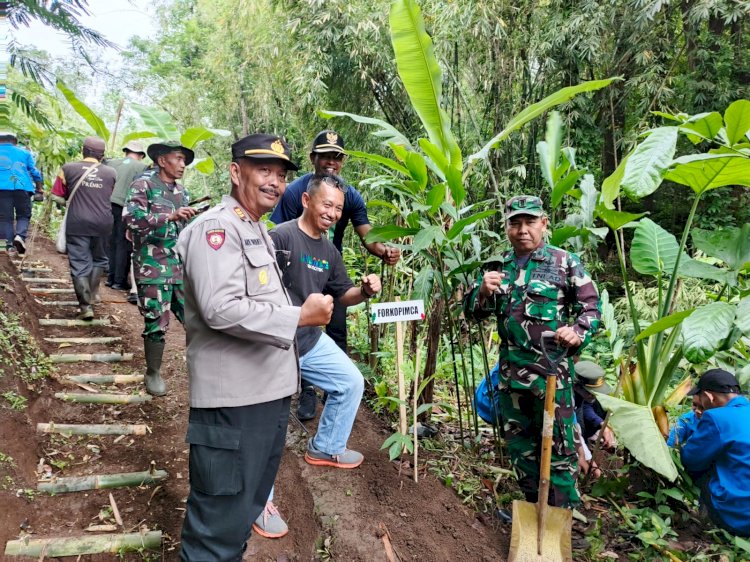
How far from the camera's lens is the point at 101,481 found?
2.56m

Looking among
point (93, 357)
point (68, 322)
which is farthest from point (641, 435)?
point (68, 322)

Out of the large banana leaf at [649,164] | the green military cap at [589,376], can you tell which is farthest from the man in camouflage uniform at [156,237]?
the green military cap at [589,376]

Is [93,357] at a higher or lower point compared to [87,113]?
lower

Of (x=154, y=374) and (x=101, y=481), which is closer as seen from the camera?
(x=101, y=481)

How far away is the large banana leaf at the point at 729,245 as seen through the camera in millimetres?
2650

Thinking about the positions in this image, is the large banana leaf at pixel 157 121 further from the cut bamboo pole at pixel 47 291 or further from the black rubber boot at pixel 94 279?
the cut bamboo pole at pixel 47 291

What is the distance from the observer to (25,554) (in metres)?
1.99

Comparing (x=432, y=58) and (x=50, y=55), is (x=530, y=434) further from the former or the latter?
(x=50, y=55)

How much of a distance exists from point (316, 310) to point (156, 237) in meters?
2.27

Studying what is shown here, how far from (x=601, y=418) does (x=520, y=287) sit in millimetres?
1429

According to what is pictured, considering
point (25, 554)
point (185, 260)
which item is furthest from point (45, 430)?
point (185, 260)

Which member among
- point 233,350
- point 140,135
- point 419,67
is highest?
point 140,135

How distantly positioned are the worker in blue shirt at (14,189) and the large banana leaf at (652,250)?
603cm

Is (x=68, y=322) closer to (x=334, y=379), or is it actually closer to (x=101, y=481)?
(x=101, y=481)
